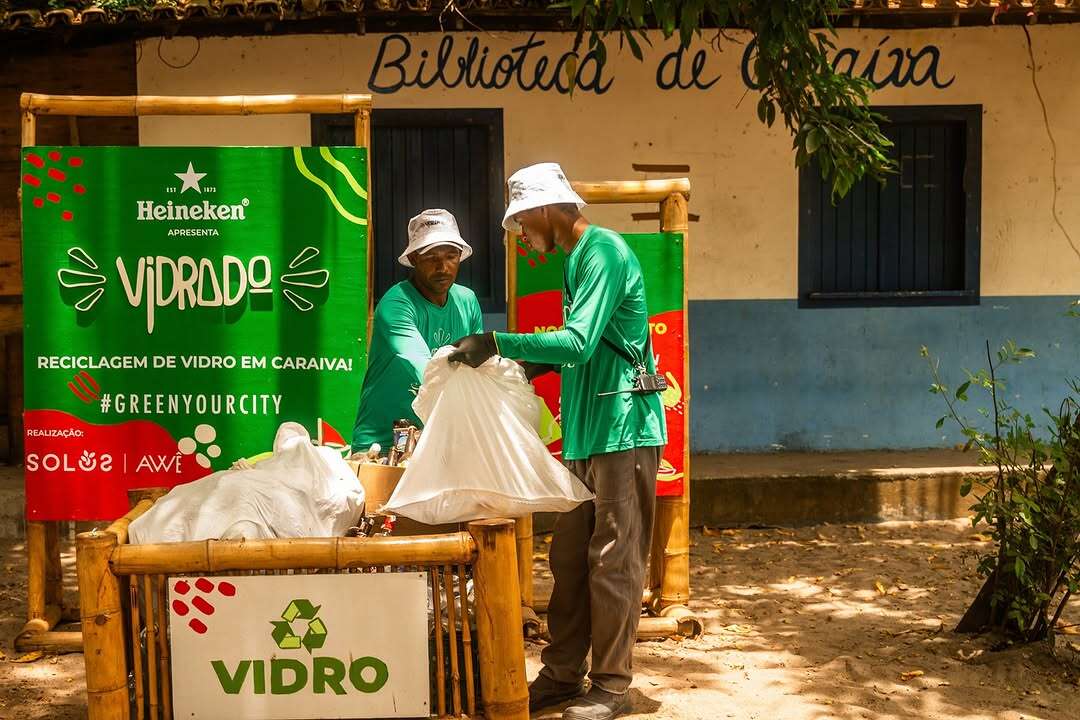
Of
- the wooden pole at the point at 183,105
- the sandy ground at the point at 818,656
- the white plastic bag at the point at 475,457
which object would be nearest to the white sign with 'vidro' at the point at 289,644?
the white plastic bag at the point at 475,457

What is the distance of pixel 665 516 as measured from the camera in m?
5.26

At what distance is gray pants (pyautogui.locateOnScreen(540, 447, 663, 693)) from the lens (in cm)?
412

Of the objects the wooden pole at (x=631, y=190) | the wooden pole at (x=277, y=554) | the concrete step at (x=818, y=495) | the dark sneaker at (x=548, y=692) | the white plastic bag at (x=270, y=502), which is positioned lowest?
the dark sneaker at (x=548, y=692)

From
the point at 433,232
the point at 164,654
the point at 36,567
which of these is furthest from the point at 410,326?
the point at 36,567

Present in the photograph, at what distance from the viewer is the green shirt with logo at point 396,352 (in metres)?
4.75

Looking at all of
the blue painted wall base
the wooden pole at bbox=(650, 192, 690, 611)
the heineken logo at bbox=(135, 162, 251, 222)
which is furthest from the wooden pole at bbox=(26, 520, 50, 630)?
the blue painted wall base

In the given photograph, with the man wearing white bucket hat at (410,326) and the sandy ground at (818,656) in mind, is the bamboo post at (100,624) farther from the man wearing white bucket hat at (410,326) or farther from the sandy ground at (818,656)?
the man wearing white bucket hat at (410,326)

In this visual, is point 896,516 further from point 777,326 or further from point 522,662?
point 522,662

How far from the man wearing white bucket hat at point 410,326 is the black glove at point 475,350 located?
2.68ft

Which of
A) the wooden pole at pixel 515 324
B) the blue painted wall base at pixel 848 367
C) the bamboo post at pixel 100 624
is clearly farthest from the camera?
the blue painted wall base at pixel 848 367

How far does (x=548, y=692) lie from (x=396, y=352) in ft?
4.55

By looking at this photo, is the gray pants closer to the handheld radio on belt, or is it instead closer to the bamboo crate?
the handheld radio on belt

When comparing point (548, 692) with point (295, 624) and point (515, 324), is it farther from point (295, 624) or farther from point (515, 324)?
point (515, 324)

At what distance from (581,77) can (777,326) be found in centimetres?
212
